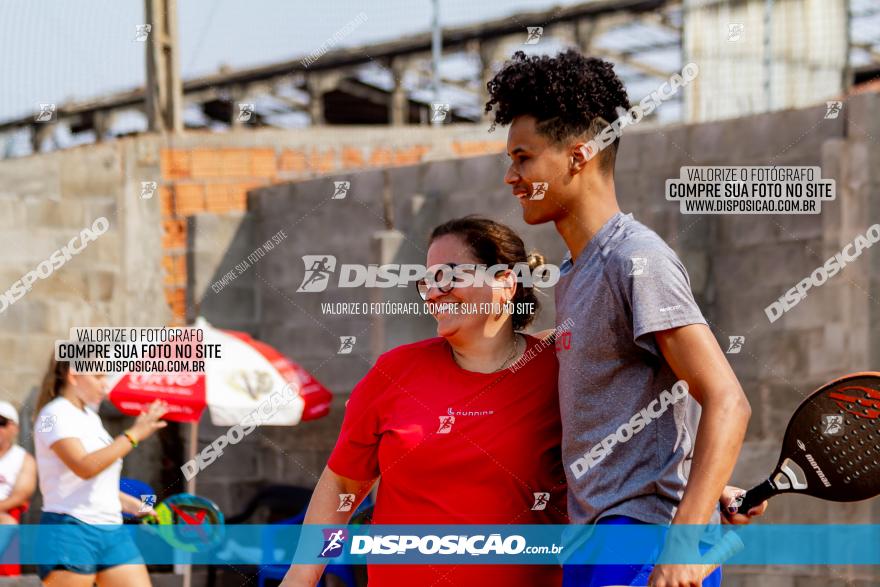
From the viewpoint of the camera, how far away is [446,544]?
3234 millimetres

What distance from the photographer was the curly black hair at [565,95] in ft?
9.84

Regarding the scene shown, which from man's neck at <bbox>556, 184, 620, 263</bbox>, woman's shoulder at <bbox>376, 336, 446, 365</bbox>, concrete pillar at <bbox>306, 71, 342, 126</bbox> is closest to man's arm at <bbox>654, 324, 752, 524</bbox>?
man's neck at <bbox>556, 184, 620, 263</bbox>

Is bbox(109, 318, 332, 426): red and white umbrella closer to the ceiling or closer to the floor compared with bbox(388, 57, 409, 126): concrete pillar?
closer to the floor

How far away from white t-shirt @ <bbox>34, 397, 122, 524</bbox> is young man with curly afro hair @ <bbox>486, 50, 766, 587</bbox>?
302cm

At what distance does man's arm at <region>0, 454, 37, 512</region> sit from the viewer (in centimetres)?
688

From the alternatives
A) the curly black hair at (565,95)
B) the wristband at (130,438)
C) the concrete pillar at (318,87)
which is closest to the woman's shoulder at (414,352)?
the curly black hair at (565,95)

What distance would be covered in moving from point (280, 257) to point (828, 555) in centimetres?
440

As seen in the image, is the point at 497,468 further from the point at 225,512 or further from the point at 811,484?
the point at 225,512

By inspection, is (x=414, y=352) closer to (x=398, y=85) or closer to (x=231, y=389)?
(x=231, y=389)

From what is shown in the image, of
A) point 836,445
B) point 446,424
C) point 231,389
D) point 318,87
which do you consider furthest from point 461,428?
point 318,87

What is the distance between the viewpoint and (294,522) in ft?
24.6

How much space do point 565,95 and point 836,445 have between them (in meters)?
1.23

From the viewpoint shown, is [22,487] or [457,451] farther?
[22,487]

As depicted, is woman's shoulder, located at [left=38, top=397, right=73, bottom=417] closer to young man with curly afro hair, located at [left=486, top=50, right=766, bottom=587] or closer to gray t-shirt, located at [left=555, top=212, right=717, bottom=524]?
young man with curly afro hair, located at [left=486, top=50, right=766, bottom=587]
